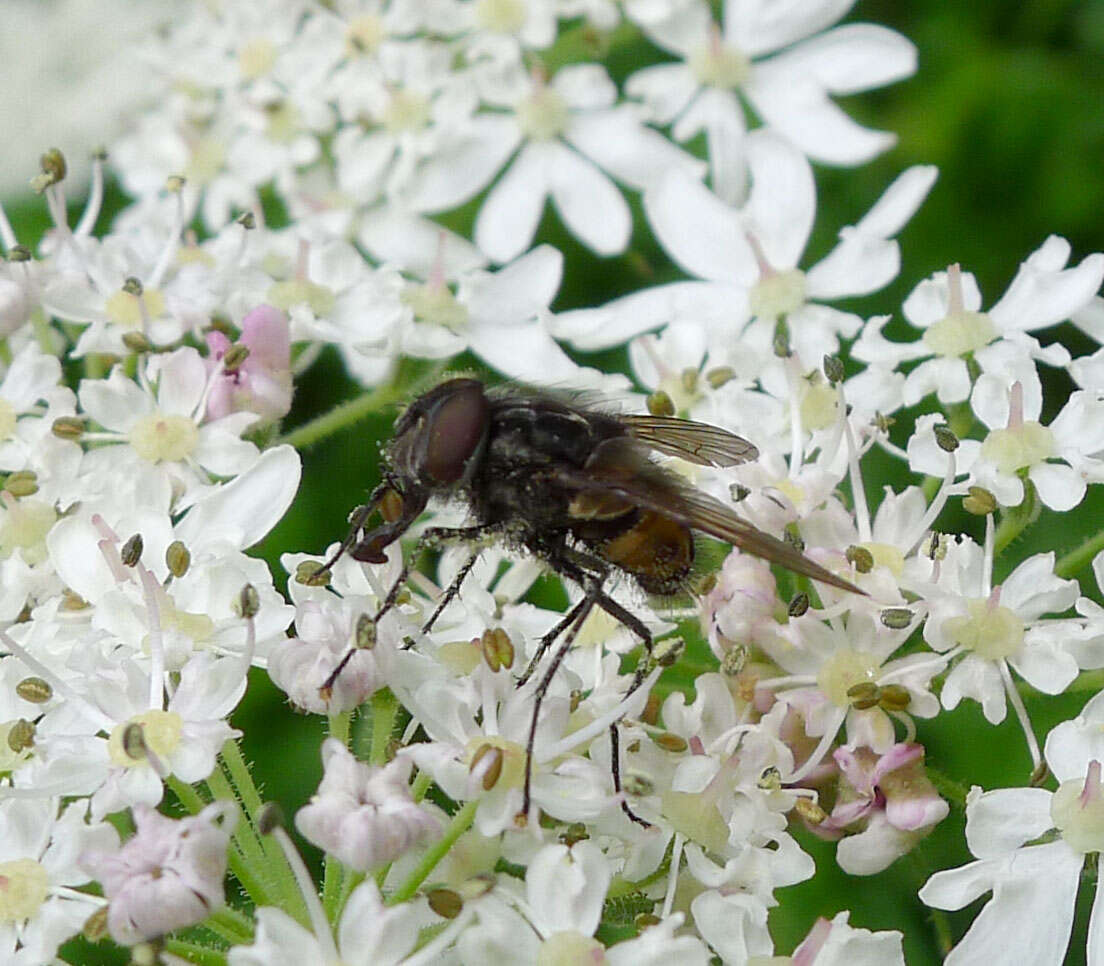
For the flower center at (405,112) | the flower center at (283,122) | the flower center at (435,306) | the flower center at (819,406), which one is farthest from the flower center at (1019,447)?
the flower center at (283,122)

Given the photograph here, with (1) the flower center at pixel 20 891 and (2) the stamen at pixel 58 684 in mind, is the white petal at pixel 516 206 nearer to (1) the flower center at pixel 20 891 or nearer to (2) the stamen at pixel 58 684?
(2) the stamen at pixel 58 684

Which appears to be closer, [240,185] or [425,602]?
[425,602]

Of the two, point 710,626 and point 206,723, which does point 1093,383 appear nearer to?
point 710,626

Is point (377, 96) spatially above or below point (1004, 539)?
above

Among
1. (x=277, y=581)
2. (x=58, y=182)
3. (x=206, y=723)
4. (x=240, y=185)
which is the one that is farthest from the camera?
(x=240, y=185)

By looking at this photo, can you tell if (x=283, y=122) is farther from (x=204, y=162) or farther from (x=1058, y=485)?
(x=1058, y=485)

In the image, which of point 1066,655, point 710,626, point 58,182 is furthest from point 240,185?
point 1066,655

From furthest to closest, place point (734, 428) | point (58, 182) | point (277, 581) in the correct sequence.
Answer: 1. point (277, 581)
2. point (58, 182)
3. point (734, 428)
